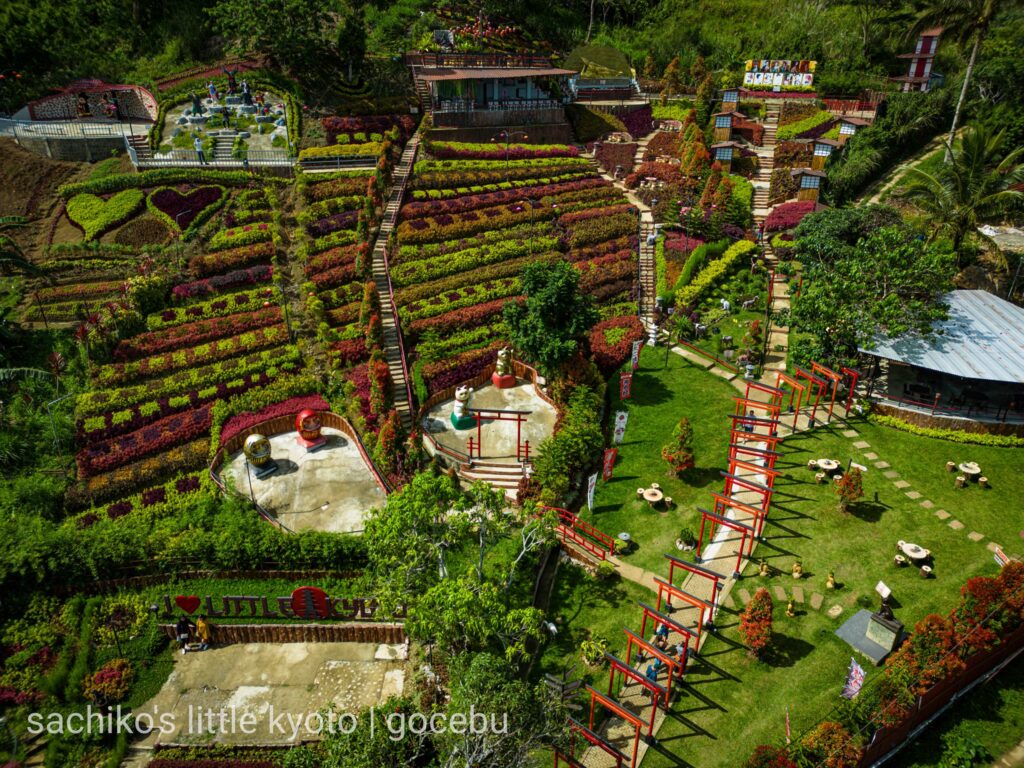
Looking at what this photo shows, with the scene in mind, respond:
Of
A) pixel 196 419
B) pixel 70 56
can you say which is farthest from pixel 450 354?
pixel 70 56

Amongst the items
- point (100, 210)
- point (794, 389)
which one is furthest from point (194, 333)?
point (794, 389)

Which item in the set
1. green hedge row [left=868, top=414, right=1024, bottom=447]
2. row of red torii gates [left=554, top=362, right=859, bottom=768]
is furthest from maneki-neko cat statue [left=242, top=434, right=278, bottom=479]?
green hedge row [left=868, top=414, right=1024, bottom=447]

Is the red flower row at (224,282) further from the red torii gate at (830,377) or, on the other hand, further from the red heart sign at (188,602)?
the red torii gate at (830,377)

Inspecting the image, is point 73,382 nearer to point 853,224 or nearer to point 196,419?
point 196,419

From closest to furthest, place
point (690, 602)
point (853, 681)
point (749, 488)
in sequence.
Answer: point (853, 681)
point (690, 602)
point (749, 488)

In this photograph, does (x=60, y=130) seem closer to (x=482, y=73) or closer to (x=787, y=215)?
(x=482, y=73)

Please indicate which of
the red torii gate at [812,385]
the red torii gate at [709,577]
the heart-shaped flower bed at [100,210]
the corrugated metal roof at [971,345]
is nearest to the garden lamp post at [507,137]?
the heart-shaped flower bed at [100,210]

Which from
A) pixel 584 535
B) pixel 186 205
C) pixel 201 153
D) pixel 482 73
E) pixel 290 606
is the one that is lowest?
pixel 290 606
